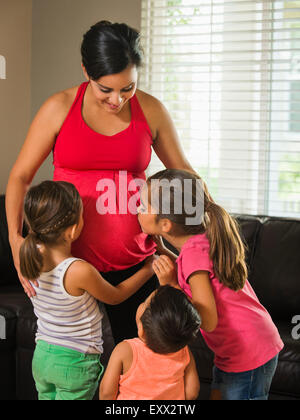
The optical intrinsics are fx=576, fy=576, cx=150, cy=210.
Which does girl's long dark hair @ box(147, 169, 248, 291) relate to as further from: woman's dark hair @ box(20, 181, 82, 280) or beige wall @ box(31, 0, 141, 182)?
beige wall @ box(31, 0, 141, 182)

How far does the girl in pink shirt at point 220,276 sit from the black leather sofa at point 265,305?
718mm

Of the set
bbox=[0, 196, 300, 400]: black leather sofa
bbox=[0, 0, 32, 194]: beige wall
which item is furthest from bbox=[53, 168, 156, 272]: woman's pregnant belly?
bbox=[0, 0, 32, 194]: beige wall

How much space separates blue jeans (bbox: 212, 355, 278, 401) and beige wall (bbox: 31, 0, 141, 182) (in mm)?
2353

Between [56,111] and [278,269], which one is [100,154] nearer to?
[56,111]

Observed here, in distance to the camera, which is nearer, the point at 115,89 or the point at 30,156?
the point at 115,89

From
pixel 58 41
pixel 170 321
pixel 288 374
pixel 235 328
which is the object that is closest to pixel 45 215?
pixel 170 321

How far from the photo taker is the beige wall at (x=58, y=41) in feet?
11.6

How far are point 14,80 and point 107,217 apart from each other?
2191 mm

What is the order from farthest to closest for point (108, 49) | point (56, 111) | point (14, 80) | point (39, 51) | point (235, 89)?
point (39, 51) < point (14, 80) < point (235, 89) < point (56, 111) < point (108, 49)

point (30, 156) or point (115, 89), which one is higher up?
point (115, 89)

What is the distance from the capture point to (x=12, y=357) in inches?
102

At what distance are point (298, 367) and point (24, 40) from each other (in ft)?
8.27

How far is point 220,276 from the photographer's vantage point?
1.54 m

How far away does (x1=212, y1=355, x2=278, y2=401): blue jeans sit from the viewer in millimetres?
1594
